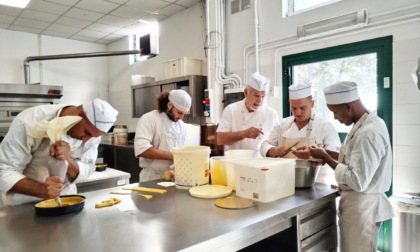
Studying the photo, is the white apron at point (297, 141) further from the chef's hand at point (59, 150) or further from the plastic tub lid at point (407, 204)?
the chef's hand at point (59, 150)

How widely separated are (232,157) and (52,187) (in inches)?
38.6

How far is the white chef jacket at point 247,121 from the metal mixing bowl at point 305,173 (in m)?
0.68

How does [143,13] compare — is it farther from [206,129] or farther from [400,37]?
[400,37]

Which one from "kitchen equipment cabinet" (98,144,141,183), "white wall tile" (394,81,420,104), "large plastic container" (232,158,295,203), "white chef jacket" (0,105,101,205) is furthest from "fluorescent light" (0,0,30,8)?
"white wall tile" (394,81,420,104)

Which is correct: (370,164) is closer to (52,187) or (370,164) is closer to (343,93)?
(343,93)

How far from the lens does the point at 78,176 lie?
5.52ft

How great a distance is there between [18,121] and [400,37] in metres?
3.18

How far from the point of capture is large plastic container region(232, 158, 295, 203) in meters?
1.53

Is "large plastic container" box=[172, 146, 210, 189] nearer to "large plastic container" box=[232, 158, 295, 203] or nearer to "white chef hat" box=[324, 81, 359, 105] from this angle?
"large plastic container" box=[232, 158, 295, 203]

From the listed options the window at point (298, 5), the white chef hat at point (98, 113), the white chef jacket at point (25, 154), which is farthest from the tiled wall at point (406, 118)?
the white chef jacket at point (25, 154)

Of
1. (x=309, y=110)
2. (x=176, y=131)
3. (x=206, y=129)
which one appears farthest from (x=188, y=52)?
(x=309, y=110)

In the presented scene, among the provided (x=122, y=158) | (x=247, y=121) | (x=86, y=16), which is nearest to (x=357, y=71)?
(x=247, y=121)


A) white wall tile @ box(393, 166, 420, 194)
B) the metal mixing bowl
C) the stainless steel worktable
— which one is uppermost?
the metal mixing bowl

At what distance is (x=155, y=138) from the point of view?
2.46 meters
